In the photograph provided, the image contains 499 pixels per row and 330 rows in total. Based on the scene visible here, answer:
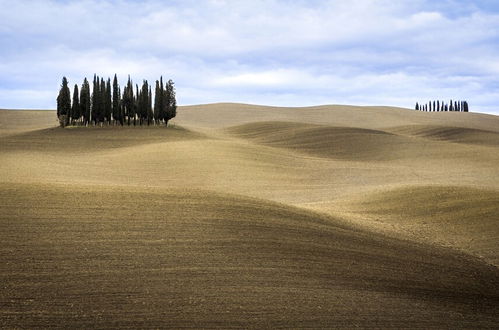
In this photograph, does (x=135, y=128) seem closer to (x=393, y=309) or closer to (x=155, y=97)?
(x=155, y=97)

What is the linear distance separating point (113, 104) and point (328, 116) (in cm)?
4167

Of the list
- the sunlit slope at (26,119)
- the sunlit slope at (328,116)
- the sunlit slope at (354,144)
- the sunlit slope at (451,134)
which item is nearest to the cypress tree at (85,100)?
the sunlit slope at (26,119)

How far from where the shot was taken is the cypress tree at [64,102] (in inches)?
2520

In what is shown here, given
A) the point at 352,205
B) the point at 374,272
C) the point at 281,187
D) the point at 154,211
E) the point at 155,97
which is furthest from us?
the point at 155,97

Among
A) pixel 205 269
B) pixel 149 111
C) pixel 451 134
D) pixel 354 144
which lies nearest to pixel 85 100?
pixel 149 111

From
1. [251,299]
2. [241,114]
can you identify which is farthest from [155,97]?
[251,299]

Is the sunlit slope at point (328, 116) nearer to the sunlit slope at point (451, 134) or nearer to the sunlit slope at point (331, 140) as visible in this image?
the sunlit slope at point (451, 134)

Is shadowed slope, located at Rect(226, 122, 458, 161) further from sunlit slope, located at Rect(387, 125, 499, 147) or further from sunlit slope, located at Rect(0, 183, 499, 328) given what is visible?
sunlit slope, located at Rect(0, 183, 499, 328)

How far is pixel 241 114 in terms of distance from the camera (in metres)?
100

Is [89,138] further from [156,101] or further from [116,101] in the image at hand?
[156,101]

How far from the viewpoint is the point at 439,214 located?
23.7 metres

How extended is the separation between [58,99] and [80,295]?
5671cm

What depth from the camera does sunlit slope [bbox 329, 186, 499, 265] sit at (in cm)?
2009

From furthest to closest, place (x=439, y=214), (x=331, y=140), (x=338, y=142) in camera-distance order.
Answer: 1. (x=331, y=140)
2. (x=338, y=142)
3. (x=439, y=214)
